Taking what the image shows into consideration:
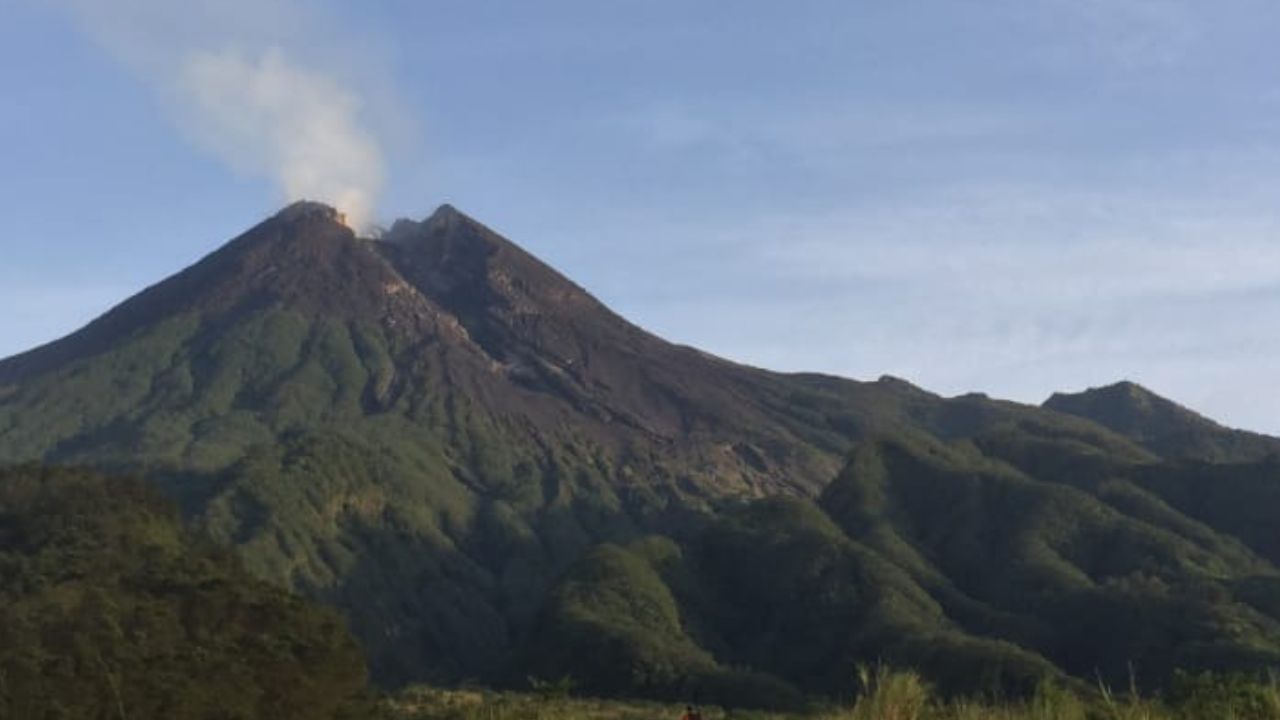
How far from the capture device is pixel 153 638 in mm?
47000

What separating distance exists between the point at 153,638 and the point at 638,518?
122 m

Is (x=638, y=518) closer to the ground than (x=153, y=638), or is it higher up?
higher up

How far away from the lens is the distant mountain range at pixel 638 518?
10888 cm

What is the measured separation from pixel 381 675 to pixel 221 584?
62417 millimetres

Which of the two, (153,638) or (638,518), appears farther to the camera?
(638,518)

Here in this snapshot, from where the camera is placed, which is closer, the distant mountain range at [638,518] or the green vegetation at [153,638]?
the green vegetation at [153,638]

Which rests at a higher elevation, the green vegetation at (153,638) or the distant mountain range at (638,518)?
the distant mountain range at (638,518)

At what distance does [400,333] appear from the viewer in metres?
200

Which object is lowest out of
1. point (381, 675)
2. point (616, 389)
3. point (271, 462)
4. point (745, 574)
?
point (381, 675)

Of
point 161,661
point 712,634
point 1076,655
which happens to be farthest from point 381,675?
point 161,661

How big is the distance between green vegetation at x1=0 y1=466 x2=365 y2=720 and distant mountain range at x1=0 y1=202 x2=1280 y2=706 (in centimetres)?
3918

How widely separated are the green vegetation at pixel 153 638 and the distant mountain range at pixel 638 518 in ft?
129

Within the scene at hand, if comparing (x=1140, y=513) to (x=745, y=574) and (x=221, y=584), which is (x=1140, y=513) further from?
(x=221, y=584)

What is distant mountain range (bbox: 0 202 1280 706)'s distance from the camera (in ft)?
357
